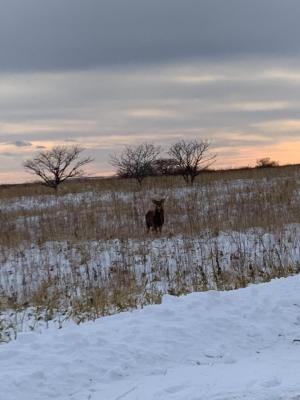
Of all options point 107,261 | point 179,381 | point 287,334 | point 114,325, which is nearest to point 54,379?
point 179,381

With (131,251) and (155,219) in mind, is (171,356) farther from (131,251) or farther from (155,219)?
(155,219)

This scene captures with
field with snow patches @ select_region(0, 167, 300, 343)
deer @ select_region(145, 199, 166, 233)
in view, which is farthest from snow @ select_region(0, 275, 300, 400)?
deer @ select_region(145, 199, 166, 233)

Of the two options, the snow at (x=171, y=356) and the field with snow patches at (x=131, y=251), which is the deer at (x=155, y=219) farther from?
the snow at (x=171, y=356)

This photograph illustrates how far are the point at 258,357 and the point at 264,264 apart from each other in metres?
5.58

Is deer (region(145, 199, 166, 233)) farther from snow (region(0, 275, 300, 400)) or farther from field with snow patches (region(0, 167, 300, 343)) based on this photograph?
snow (region(0, 275, 300, 400))

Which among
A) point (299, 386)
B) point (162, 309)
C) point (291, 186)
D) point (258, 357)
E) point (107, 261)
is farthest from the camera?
point (291, 186)

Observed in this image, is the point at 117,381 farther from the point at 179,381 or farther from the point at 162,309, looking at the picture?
the point at 162,309

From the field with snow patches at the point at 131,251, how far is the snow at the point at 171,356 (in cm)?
147

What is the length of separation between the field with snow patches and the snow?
1467 mm

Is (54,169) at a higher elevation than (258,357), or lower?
higher

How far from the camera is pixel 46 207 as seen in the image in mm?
23406

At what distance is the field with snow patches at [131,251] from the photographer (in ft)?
27.2

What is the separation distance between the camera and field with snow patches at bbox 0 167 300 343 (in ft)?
27.2

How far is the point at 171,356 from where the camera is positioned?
15.9 feet
